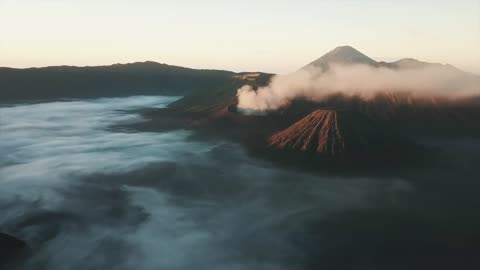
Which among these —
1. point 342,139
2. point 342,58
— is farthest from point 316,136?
point 342,58

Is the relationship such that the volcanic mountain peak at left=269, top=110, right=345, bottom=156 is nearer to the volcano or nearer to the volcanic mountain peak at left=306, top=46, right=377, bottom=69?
the volcano

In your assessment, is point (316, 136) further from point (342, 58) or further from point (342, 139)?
point (342, 58)

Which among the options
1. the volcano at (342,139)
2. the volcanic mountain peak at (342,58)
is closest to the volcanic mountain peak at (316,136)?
the volcano at (342,139)

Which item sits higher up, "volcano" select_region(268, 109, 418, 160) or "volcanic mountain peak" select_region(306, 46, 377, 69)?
"volcanic mountain peak" select_region(306, 46, 377, 69)

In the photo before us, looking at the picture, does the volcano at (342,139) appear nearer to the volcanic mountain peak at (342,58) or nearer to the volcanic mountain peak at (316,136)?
the volcanic mountain peak at (316,136)

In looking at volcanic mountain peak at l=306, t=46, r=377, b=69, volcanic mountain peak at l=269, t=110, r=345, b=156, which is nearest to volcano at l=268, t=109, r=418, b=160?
volcanic mountain peak at l=269, t=110, r=345, b=156

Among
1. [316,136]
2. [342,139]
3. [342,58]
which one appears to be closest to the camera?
→ [342,139]

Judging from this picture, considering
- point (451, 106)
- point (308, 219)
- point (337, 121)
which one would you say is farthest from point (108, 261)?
point (451, 106)
